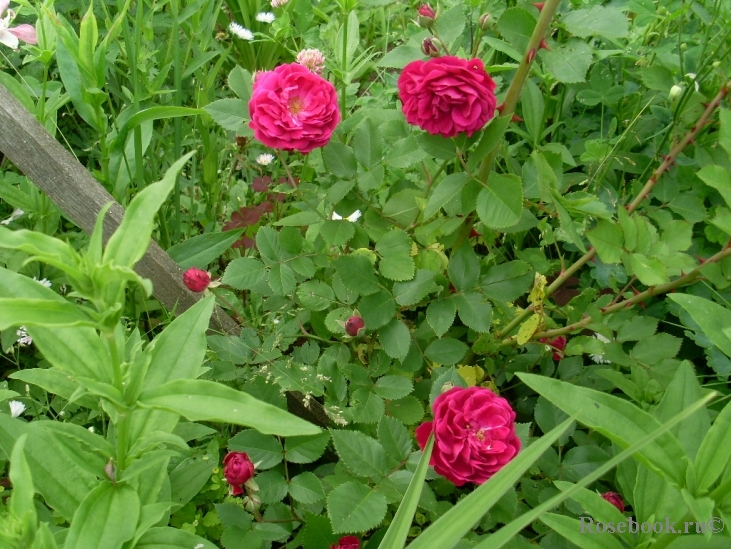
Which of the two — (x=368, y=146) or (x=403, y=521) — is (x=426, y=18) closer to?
(x=368, y=146)

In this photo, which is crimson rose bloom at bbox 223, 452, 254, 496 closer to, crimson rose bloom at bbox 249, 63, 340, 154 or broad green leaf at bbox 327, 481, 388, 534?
broad green leaf at bbox 327, 481, 388, 534

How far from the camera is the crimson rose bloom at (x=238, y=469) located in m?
1.08

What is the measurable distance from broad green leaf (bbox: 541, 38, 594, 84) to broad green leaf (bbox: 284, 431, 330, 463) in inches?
29.1

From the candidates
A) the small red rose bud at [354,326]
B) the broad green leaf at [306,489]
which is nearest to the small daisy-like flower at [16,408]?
the broad green leaf at [306,489]

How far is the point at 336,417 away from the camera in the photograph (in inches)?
46.1

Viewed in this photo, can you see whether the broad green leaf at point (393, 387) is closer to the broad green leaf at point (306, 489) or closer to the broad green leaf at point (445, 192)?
the broad green leaf at point (306, 489)

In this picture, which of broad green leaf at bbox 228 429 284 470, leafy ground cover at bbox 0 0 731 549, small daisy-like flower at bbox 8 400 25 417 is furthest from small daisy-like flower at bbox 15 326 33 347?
broad green leaf at bbox 228 429 284 470

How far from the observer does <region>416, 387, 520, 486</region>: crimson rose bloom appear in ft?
2.98

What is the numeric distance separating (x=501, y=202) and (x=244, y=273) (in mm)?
→ 509

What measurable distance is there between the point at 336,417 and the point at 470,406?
324mm

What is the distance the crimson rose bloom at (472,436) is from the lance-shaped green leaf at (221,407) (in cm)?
31

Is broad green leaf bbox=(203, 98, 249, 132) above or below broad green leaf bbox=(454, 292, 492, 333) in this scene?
above

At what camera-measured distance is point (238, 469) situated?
107 centimetres

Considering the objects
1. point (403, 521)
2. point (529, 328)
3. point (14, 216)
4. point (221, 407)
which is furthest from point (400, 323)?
point (14, 216)
